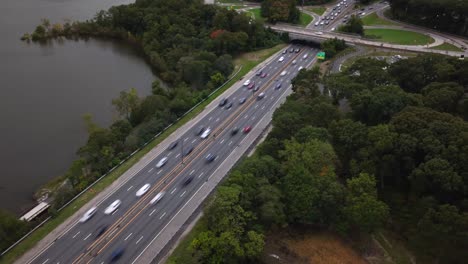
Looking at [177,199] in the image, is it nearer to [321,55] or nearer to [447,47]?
[321,55]

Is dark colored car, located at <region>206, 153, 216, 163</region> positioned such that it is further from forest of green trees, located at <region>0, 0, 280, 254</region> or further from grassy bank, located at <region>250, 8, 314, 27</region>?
grassy bank, located at <region>250, 8, 314, 27</region>

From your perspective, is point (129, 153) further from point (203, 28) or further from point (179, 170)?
point (203, 28)

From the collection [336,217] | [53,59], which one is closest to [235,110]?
[336,217]

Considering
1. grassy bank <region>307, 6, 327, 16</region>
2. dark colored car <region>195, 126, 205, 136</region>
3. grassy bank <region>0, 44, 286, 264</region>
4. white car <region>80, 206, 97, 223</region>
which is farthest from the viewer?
grassy bank <region>307, 6, 327, 16</region>

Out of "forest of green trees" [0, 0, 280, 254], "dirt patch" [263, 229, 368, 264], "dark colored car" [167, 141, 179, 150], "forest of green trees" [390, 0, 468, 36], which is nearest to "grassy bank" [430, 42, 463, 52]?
"forest of green trees" [390, 0, 468, 36]

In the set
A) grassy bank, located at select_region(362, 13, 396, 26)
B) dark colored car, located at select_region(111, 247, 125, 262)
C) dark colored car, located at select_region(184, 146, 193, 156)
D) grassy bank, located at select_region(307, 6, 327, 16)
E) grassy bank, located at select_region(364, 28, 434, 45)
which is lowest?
dark colored car, located at select_region(111, 247, 125, 262)
